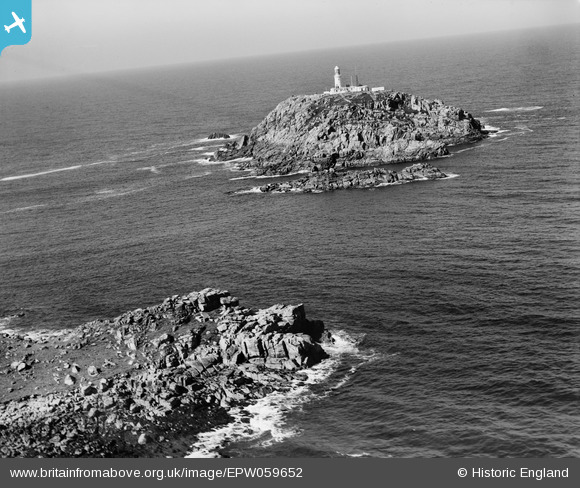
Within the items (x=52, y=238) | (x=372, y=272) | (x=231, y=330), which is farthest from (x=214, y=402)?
(x=52, y=238)

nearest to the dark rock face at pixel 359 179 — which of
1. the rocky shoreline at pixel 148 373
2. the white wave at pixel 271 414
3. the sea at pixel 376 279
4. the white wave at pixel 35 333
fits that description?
the sea at pixel 376 279

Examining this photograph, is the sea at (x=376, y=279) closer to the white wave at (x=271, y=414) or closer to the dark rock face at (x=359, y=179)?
the white wave at (x=271, y=414)

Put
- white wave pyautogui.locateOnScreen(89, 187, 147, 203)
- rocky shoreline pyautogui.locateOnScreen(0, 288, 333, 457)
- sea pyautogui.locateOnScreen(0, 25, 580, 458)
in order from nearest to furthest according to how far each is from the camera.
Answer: sea pyautogui.locateOnScreen(0, 25, 580, 458) → rocky shoreline pyautogui.locateOnScreen(0, 288, 333, 457) → white wave pyautogui.locateOnScreen(89, 187, 147, 203)

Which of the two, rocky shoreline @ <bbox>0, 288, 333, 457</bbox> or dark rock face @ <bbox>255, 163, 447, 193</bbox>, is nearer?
rocky shoreline @ <bbox>0, 288, 333, 457</bbox>

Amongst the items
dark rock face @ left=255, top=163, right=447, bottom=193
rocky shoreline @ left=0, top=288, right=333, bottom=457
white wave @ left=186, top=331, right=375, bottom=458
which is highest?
dark rock face @ left=255, top=163, right=447, bottom=193

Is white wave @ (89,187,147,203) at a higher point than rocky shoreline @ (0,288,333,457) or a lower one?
higher

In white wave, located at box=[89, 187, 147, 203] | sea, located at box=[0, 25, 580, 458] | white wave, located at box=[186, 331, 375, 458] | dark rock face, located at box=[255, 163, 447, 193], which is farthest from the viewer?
white wave, located at box=[89, 187, 147, 203]

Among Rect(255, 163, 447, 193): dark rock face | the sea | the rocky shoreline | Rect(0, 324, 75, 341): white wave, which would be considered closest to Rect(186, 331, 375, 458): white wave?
the sea

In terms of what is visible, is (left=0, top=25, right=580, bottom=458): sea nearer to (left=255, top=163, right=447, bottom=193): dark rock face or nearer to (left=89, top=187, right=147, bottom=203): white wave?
(left=89, top=187, right=147, bottom=203): white wave
